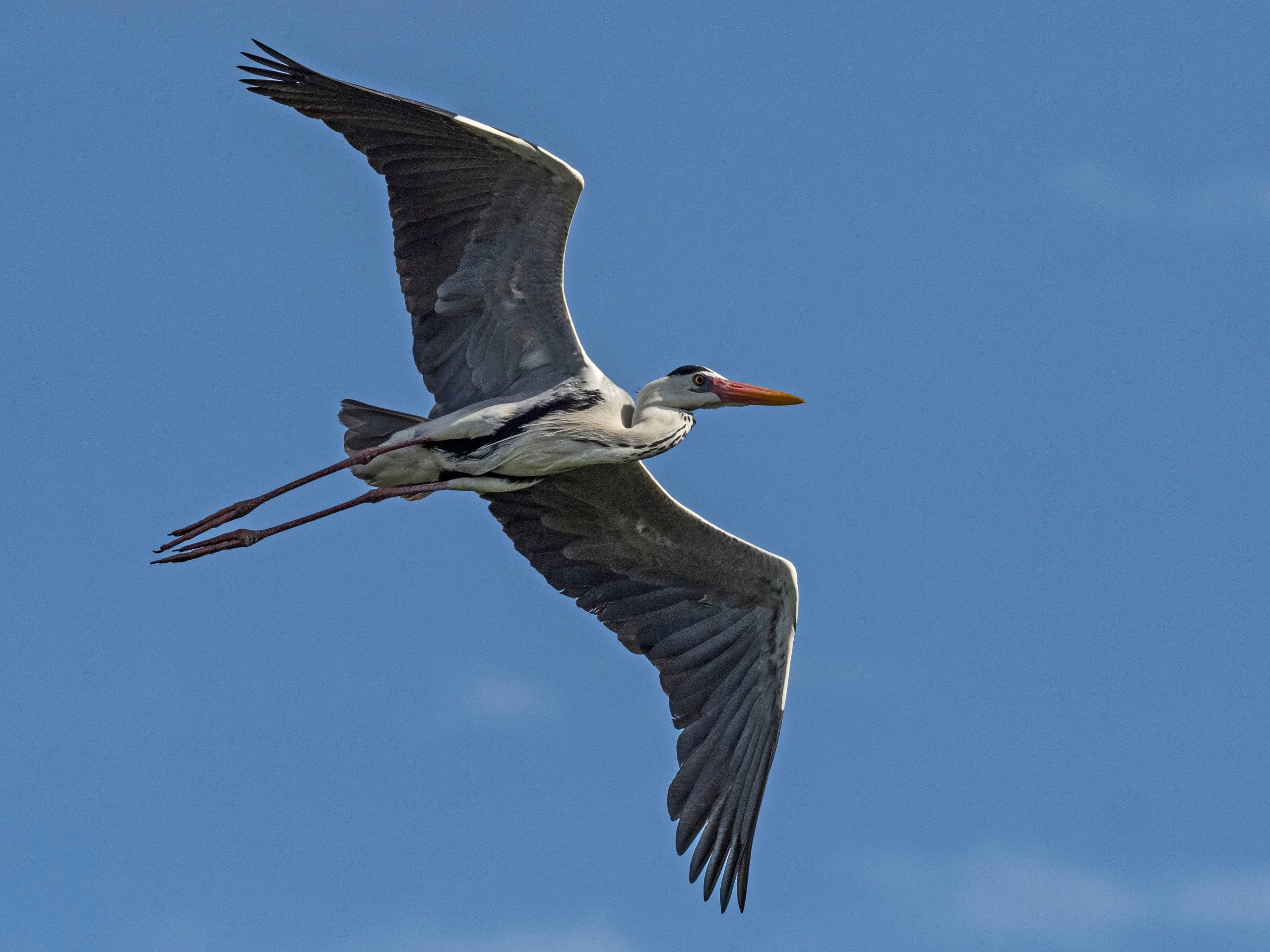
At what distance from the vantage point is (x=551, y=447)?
11156 millimetres

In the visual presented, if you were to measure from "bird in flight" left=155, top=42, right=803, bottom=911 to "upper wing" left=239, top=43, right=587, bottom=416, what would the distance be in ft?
0.04

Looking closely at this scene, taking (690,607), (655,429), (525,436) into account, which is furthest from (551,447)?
(690,607)

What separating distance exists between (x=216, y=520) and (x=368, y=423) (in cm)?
122

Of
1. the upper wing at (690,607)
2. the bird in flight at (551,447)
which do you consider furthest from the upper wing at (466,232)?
the upper wing at (690,607)

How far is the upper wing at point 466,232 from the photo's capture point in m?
10.9

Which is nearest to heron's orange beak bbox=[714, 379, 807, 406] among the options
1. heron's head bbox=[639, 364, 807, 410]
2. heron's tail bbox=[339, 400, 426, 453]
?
heron's head bbox=[639, 364, 807, 410]

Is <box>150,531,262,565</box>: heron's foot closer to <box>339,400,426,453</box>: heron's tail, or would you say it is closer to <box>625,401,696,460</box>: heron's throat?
<box>339,400,426,453</box>: heron's tail

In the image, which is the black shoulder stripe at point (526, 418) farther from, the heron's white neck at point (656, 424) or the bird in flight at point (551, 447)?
the heron's white neck at point (656, 424)

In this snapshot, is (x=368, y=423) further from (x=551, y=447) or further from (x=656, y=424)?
(x=656, y=424)

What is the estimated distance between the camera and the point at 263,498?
11.4 metres

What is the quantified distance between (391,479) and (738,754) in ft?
10.5

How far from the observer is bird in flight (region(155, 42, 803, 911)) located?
11.1m

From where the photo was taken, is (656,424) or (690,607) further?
(690,607)

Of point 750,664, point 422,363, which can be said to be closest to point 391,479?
point 422,363
